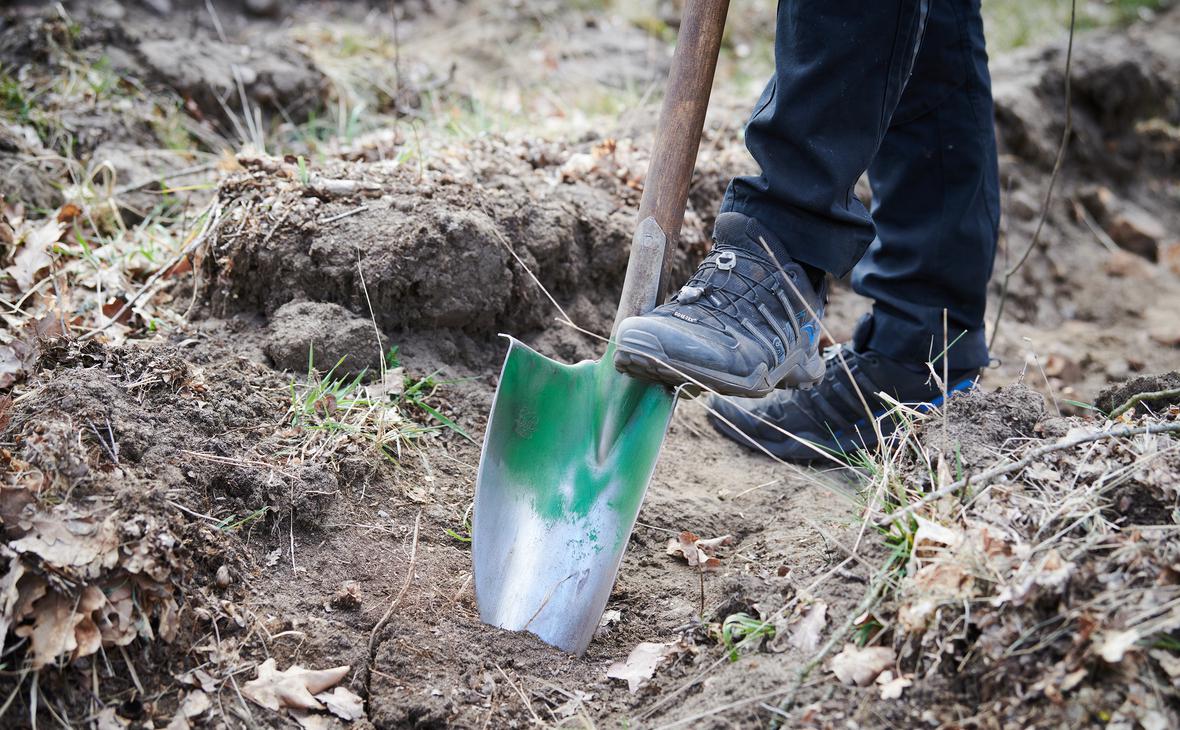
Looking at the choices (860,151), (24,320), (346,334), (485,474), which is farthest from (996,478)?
(24,320)

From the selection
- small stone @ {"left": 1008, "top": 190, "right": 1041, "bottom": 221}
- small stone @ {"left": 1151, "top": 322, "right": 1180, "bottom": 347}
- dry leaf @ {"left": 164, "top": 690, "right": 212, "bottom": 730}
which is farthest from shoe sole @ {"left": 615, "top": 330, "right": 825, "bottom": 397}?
small stone @ {"left": 1008, "top": 190, "right": 1041, "bottom": 221}

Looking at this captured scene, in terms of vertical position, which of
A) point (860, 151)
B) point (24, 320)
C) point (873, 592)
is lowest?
point (24, 320)

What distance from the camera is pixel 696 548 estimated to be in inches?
82.8

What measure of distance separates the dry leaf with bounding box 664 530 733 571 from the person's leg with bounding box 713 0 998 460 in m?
0.33

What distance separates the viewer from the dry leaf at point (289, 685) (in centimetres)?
157

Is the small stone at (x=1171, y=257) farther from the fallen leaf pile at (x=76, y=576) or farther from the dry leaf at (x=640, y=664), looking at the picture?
the fallen leaf pile at (x=76, y=576)

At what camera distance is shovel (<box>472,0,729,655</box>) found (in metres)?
1.83

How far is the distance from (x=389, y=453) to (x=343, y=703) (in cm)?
67

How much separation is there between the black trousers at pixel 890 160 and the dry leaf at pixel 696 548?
2.22ft

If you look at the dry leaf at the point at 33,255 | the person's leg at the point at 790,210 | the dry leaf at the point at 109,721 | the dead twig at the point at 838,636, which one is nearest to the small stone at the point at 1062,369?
the person's leg at the point at 790,210

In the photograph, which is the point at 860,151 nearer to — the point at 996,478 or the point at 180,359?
the point at 996,478

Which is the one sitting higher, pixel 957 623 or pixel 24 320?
pixel 957 623

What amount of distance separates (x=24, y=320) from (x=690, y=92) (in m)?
1.68

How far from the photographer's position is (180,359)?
6.72 ft
